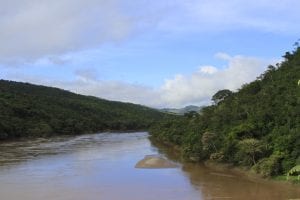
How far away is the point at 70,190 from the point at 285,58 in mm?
49695

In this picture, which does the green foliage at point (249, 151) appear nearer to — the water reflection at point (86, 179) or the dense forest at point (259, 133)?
the dense forest at point (259, 133)

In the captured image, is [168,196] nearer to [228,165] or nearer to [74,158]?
[228,165]

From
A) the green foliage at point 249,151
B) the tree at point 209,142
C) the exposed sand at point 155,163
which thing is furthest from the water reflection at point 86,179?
the green foliage at point 249,151

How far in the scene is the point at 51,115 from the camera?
118 meters

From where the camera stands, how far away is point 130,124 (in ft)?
495

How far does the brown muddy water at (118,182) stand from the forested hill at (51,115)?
40006 mm

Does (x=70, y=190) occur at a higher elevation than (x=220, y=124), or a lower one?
lower

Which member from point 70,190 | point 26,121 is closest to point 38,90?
point 26,121

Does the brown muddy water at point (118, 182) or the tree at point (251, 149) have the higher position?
the tree at point (251, 149)

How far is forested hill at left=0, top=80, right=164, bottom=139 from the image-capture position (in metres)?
101

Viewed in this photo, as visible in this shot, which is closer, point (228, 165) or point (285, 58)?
point (228, 165)

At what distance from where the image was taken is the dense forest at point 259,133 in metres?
40.0

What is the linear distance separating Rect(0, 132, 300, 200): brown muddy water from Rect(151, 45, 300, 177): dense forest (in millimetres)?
1672

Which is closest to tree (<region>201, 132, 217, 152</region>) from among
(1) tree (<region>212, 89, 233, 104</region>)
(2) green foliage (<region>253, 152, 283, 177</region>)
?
(2) green foliage (<region>253, 152, 283, 177</region>)
